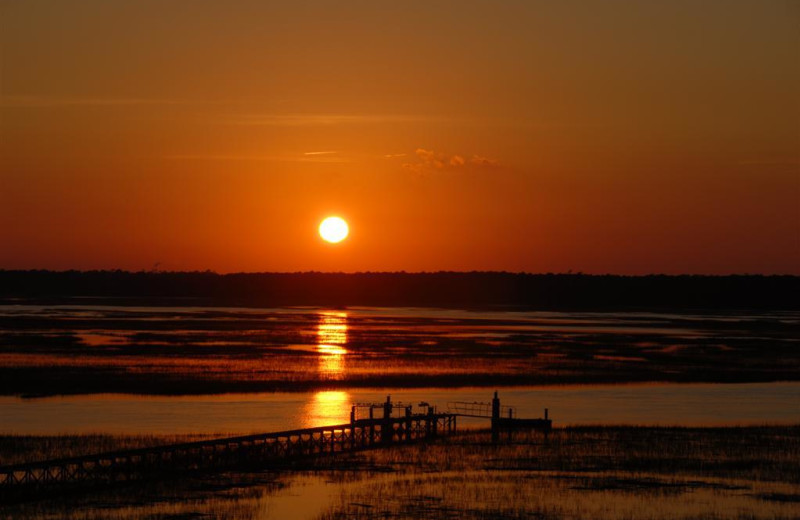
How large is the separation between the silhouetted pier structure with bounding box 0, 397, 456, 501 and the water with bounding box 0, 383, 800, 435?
3.66 m

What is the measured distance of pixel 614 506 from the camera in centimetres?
2950

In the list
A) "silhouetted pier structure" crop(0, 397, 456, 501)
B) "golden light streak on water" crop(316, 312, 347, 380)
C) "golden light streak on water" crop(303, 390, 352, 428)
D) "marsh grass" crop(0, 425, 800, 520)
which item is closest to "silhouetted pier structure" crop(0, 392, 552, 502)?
"silhouetted pier structure" crop(0, 397, 456, 501)

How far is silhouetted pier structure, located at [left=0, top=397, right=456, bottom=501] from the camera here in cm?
2984

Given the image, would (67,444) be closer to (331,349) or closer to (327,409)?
(327,409)

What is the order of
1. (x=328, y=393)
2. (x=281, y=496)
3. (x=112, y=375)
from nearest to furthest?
1. (x=281, y=496)
2. (x=328, y=393)
3. (x=112, y=375)

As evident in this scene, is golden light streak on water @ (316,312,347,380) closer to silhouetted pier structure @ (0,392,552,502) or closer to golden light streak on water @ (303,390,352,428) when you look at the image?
golden light streak on water @ (303,390,352,428)

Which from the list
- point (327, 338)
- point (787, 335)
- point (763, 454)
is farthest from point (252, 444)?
point (787, 335)

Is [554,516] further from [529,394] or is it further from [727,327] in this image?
[727,327]

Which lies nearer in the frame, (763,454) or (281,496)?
(281,496)

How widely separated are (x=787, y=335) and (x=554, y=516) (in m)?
87.8

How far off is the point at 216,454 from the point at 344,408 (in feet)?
52.3

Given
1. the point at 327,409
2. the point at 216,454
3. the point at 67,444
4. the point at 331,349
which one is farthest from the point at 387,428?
the point at 331,349

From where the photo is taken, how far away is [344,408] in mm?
50875


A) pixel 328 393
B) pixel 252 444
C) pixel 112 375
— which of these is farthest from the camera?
pixel 112 375
